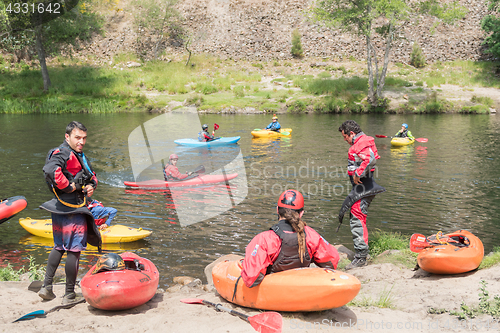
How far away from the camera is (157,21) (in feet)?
156

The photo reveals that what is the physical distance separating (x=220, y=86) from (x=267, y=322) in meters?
31.9

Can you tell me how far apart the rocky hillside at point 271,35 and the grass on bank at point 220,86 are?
14.9 ft

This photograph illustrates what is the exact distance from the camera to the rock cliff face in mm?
45250

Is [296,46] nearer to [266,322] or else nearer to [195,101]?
[195,101]

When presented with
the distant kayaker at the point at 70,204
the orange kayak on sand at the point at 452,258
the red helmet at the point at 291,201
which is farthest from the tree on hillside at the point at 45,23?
the orange kayak on sand at the point at 452,258

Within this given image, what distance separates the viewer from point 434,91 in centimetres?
A: 3167

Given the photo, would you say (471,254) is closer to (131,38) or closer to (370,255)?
(370,255)

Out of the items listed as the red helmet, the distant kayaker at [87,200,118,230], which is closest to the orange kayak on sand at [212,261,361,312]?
the red helmet

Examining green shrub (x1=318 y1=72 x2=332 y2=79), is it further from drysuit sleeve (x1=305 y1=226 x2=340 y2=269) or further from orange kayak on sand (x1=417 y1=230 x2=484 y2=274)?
drysuit sleeve (x1=305 y1=226 x2=340 y2=269)

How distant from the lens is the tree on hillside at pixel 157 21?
47.2m

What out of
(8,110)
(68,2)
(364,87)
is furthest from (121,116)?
(364,87)

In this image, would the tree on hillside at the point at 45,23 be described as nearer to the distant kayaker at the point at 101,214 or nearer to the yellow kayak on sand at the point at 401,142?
the yellow kayak on sand at the point at 401,142

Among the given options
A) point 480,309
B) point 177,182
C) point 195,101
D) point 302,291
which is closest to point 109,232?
point 177,182

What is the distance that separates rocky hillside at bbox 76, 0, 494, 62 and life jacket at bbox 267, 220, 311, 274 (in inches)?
1701
